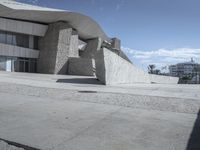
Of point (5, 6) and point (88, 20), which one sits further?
point (88, 20)

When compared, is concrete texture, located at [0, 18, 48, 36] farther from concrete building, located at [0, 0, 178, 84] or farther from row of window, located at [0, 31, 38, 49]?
row of window, located at [0, 31, 38, 49]

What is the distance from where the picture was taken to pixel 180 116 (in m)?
6.47

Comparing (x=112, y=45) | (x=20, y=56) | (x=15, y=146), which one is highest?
(x=112, y=45)

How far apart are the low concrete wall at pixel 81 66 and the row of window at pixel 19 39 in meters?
7.63

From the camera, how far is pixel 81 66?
39.8 meters

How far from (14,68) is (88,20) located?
17.0 metres

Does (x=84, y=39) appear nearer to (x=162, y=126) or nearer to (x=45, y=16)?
(x=45, y=16)

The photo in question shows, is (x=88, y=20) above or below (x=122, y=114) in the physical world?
above

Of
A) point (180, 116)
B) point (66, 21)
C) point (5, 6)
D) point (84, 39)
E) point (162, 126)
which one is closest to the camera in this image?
point (162, 126)

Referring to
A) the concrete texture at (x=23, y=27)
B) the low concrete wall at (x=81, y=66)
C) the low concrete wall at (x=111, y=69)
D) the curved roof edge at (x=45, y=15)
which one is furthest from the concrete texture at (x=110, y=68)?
the concrete texture at (x=23, y=27)

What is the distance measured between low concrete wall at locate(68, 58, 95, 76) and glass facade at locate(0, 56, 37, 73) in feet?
22.8

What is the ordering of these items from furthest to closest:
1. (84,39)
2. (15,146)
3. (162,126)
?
(84,39) → (162,126) → (15,146)

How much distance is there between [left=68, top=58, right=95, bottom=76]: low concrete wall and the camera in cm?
3800

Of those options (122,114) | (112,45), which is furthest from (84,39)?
(122,114)
